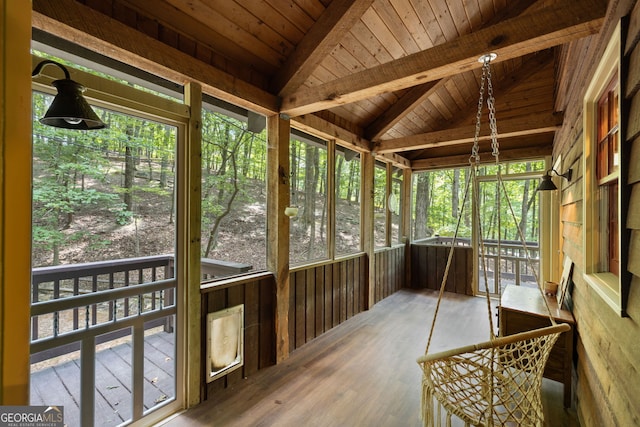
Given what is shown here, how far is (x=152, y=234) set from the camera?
197cm

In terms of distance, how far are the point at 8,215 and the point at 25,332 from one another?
23 centimetres

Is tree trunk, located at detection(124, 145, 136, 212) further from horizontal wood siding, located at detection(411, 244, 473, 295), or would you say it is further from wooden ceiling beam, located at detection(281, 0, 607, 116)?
horizontal wood siding, located at detection(411, 244, 473, 295)

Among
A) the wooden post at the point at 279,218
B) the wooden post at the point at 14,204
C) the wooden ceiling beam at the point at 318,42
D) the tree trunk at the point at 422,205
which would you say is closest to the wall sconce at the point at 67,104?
the wooden post at the point at 14,204

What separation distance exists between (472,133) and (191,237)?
11.3ft

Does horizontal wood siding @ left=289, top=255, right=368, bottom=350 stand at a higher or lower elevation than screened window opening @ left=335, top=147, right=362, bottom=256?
lower

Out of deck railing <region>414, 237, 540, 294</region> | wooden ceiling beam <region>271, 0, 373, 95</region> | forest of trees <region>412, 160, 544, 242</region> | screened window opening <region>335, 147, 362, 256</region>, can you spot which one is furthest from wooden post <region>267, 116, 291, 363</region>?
deck railing <region>414, 237, 540, 294</region>

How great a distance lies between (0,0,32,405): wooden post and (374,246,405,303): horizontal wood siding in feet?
13.8

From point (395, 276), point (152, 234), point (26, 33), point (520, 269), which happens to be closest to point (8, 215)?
point (26, 33)

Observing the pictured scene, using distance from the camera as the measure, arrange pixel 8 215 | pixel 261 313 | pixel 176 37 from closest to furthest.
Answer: pixel 8 215 < pixel 176 37 < pixel 261 313

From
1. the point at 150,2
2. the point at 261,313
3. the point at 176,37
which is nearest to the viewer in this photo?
the point at 150,2

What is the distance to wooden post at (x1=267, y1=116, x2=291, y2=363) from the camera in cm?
270

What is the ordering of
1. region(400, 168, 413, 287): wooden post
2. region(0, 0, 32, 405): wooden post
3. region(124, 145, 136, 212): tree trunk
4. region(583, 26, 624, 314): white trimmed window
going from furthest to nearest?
1. region(400, 168, 413, 287): wooden post
2. region(124, 145, 136, 212): tree trunk
3. region(583, 26, 624, 314): white trimmed window
4. region(0, 0, 32, 405): wooden post

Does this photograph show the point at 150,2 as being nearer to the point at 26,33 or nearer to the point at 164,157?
the point at 164,157

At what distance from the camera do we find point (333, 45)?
7.74 ft
